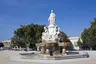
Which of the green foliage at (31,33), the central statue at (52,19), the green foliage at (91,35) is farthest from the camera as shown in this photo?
the green foliage at (31,33)

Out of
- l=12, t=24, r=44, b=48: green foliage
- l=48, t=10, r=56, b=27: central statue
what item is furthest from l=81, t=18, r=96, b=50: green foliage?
l=48, t=10, r=56, b=27: central statue

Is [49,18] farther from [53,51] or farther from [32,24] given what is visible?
[32,24]

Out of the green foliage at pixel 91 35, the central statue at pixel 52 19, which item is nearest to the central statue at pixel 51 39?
the central statue at pixel 52 19

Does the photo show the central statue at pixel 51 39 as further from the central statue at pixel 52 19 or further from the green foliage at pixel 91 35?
the green foliage at pixel 91 35

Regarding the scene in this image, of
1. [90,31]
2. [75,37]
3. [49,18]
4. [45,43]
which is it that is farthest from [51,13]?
[75,37]

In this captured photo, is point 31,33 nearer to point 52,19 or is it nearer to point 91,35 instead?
point 91,35

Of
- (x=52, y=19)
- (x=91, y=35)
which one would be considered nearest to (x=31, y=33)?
(x=91, y=35)

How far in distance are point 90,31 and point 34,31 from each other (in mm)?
19065

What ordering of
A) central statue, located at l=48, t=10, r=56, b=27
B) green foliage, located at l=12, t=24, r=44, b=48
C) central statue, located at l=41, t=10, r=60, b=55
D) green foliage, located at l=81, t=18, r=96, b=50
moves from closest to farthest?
central statue, located at l=41, t=10, r=60, b=55
central statue, located at l=48, t=10, r=56, b=27
green foliage, located at l=81, t=18, r=96, b=50
green foliage, located at l=12, t=24, r=44, b=48

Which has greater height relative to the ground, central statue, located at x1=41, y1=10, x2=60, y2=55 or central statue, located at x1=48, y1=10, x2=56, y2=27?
central statue, located at x1=48, y1=10, x2=56, y2=27

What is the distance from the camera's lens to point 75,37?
107812 millimetres

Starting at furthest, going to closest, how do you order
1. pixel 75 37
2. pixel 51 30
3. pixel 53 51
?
1. pixel 75 37
2. pixel 51 30
3. pixel 53 51

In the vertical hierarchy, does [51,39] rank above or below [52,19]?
below

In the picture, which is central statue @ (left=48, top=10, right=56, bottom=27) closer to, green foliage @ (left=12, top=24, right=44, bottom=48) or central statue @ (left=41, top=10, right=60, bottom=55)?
central statue @ (left=41, top=10, right=60, bottom=55)
